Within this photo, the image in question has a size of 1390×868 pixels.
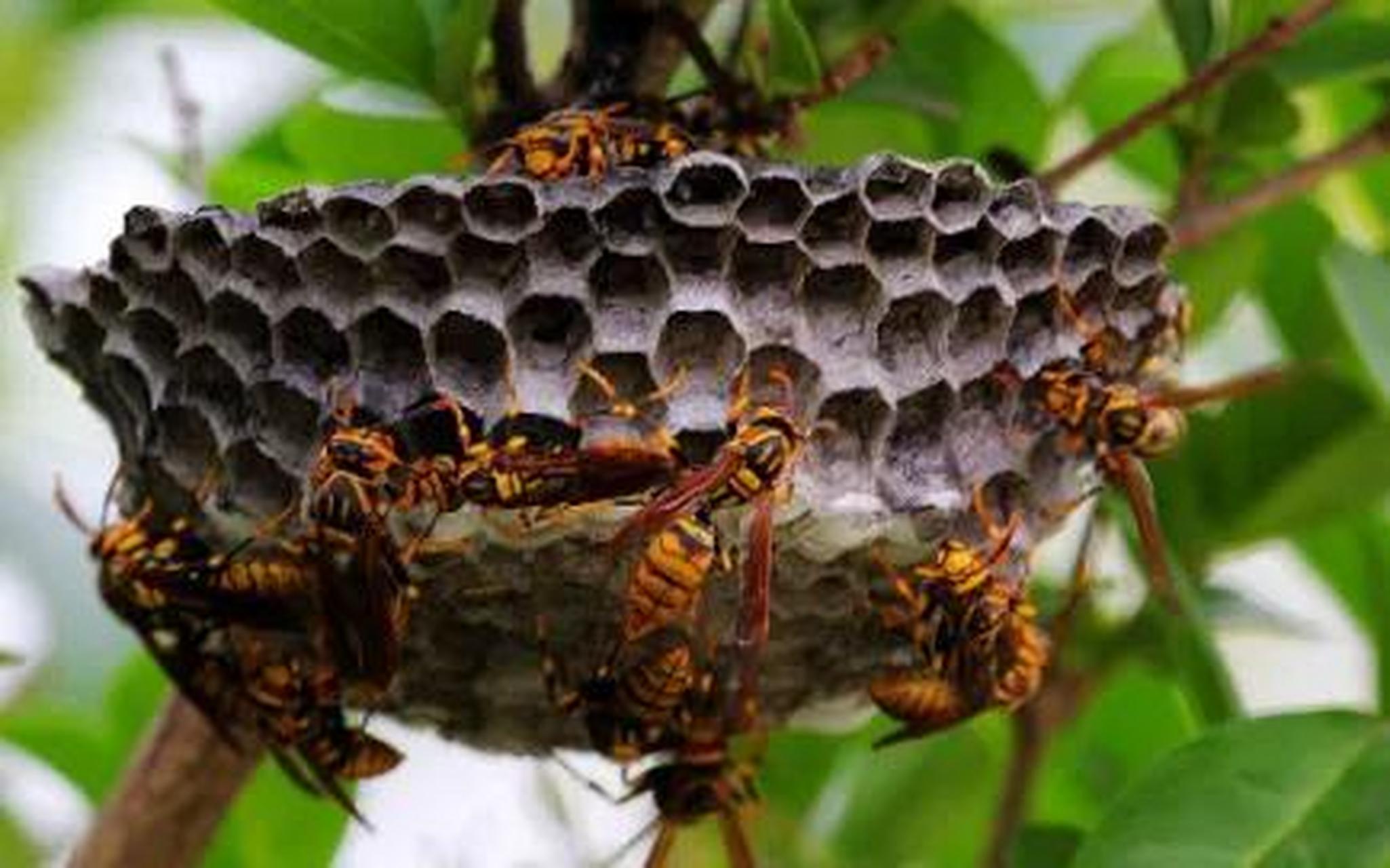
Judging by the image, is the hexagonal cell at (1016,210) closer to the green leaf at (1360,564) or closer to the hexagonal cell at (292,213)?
the hexagonal cell at (292,213)

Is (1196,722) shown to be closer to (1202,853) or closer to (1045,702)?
(1045,702)

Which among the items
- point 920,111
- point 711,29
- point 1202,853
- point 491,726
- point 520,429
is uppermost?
point 711,29

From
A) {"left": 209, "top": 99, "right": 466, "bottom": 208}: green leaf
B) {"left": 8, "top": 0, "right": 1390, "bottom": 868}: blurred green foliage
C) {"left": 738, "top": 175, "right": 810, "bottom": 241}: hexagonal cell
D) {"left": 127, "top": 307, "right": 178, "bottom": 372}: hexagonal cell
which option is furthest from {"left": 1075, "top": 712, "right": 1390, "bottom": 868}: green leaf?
{"left": 209, "top": 99, "right": 466, "bottom": 208}: green leaf

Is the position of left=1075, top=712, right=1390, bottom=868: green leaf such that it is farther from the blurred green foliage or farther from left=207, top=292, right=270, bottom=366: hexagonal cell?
left=207, top=292, right=270, bottom=366: hexagonal cell

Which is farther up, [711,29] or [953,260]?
[711,29]

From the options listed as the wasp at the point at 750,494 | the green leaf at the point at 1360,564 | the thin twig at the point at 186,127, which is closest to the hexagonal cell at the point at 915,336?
the wasp at the point at 750,494

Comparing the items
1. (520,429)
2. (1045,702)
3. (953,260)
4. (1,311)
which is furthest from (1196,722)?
(1,311)
